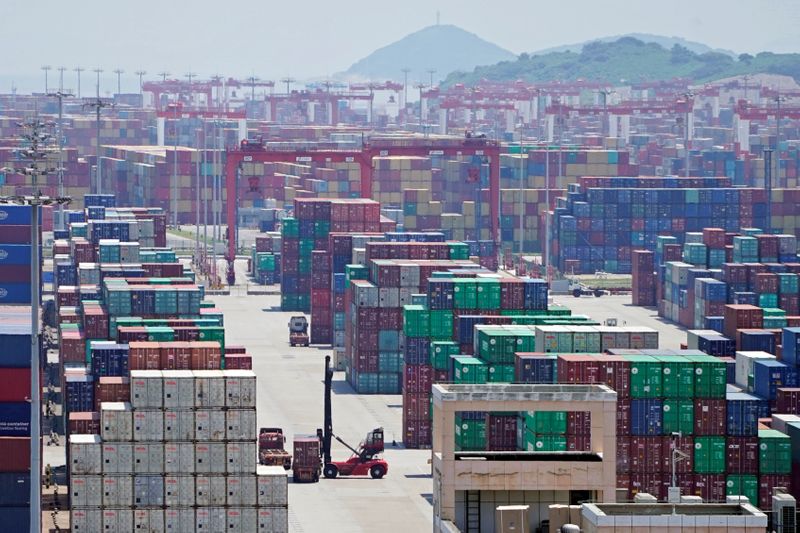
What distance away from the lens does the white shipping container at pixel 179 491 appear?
209 feet

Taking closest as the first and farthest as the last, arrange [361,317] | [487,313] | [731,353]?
[731,353]
[487,313]
[361,317]

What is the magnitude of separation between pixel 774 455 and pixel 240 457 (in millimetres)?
17515

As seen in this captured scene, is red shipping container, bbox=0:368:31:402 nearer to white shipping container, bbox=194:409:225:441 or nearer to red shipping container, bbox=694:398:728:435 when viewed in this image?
white shipping container, bbox=194:409:225:441

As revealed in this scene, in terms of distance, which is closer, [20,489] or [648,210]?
[20,489]

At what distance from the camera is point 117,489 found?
209 feet

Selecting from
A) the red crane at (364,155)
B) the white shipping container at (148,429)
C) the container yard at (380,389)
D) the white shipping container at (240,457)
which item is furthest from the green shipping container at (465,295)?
the red crane at (364,155)

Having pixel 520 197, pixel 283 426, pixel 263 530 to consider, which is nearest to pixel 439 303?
pixel 283 426

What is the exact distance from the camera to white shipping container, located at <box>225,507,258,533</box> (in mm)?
63625

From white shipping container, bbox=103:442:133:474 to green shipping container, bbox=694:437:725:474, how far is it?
18.1m

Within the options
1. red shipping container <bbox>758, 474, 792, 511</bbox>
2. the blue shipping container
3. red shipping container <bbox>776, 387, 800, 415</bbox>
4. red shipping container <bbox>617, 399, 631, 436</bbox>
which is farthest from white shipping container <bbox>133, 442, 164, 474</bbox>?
red shipping container <bbox>776, 387, 800, 415</bbox>

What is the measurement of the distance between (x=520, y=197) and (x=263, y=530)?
12043 centimetres

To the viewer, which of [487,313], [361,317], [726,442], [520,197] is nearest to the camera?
[726,442]

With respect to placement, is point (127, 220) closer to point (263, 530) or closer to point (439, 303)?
point (439, 303)

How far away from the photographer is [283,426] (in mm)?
95688
